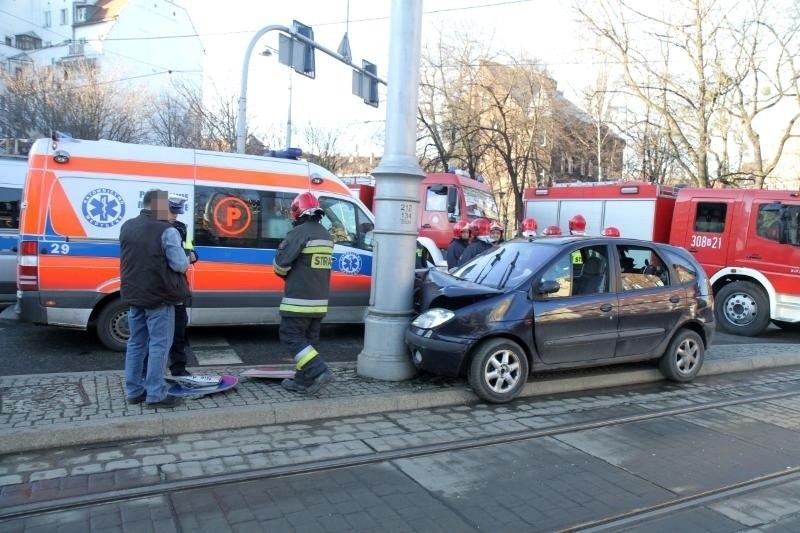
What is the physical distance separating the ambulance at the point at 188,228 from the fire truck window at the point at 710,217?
714cm

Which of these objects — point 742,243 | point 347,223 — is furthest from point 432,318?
point 742,243

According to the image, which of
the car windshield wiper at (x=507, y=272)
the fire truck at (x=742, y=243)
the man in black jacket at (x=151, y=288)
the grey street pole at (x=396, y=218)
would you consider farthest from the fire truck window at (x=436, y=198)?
the man in black jacket at (x=151, y=288)

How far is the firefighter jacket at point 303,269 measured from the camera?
5559 mm

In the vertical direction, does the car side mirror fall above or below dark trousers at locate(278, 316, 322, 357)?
above

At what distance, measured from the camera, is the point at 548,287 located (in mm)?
6082

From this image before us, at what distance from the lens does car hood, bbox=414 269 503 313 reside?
19.8ft

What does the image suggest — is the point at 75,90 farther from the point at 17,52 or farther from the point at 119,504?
the point at 17,52

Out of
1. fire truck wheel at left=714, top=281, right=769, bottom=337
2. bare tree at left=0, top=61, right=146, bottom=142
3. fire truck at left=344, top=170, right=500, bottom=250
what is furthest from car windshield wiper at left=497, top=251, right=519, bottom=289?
bare tree at left=0, top=61, right=146, bottom=142

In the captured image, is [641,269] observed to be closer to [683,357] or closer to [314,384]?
[683,357]

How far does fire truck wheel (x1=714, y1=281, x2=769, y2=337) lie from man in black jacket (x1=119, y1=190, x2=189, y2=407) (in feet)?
33.0

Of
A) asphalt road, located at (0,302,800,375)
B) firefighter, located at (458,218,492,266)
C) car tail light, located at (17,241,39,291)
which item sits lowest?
asphalt road, located at (0,302,800,375)

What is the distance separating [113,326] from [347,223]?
3253 mm

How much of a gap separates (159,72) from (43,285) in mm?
44987

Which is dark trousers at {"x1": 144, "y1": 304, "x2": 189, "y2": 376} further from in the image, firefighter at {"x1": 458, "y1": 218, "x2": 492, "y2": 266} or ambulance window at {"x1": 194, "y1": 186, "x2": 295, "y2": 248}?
firefighter at {"x1": 458, "y1": 218, "x2": 492, "y2": 266}
